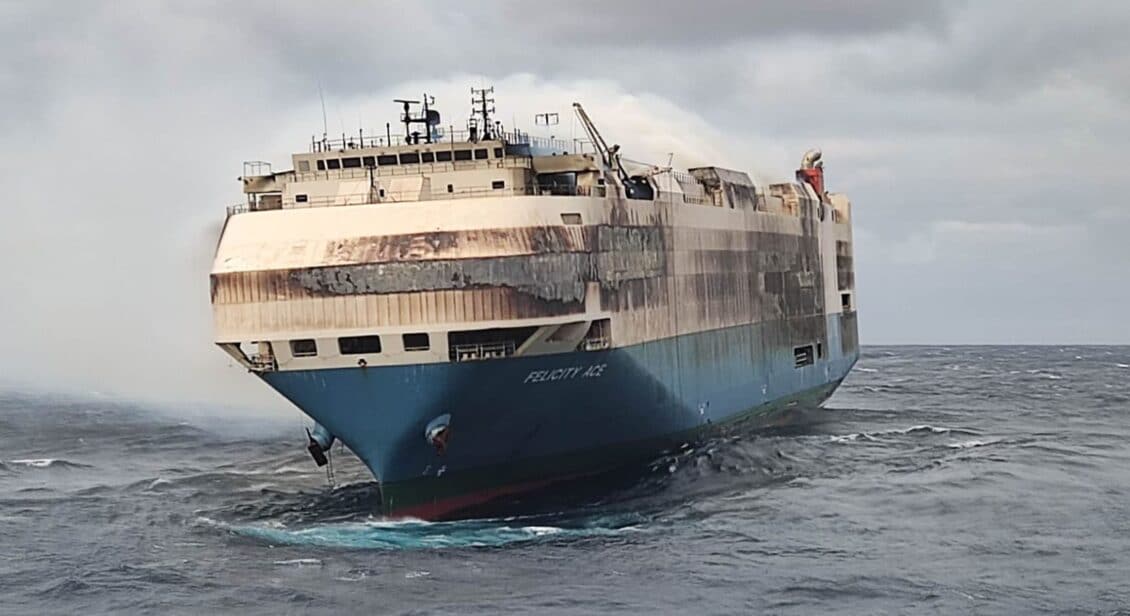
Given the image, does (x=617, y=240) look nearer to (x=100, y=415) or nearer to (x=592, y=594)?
(x=592, y=594)

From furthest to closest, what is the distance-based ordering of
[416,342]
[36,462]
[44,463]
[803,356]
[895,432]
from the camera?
[803,356]
[895,432]
[36,462]
[44,463]
[416,342]

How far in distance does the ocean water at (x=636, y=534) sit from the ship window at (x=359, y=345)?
17.5ft

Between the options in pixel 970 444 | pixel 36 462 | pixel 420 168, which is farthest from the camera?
pixel 36 462

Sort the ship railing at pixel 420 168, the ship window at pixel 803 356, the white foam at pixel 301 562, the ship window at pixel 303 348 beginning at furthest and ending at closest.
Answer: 1. the ship window at pixel 803 356
2. the ship railing at pixel 420 168
3. the ship window at pixel 303 348
4. the white foam at pixel 301 562

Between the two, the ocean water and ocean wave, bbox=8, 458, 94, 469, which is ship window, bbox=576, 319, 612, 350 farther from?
ocean wave, bbox=8, 458, 94, 469

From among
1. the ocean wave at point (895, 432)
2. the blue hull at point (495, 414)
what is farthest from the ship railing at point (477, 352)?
the ocean wave at point (895, 432)

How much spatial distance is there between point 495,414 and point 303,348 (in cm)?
591

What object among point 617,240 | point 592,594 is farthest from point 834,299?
point 592,594

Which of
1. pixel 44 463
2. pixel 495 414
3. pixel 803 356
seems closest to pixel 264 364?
pixel 495 414

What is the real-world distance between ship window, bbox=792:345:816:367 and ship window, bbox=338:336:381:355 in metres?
30.1

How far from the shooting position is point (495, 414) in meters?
38.8

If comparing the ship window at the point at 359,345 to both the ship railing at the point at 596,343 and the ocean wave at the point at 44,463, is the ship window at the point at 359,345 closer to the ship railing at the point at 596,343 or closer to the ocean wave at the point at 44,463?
the ship railing at the point at 596,343

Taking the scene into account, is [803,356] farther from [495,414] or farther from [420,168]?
[495,414]

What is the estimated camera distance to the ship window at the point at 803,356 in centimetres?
6322
